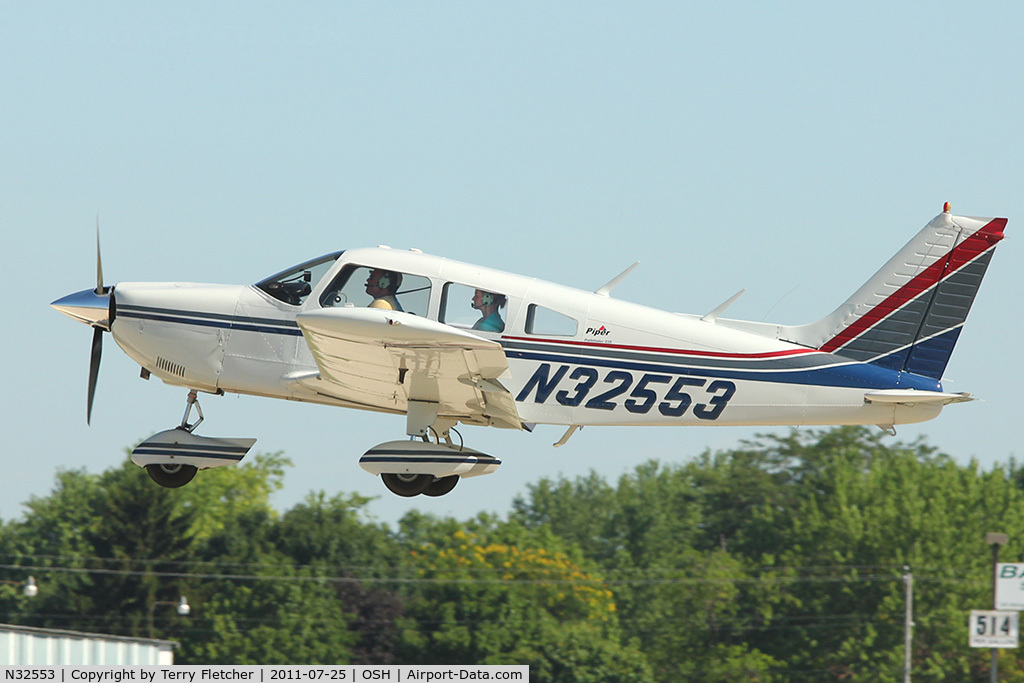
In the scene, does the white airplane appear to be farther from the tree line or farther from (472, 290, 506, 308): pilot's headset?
the tree line

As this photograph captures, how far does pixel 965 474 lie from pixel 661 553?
16.1 metres

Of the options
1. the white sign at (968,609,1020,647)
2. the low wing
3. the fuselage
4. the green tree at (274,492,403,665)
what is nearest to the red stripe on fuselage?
the fuselage

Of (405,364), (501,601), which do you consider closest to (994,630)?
(405,364)

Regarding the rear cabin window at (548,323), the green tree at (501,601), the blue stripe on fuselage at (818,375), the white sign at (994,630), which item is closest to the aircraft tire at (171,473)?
the rear cabin window at (548,323)

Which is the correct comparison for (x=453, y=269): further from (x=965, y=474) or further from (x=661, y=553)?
(x=661, y=553)

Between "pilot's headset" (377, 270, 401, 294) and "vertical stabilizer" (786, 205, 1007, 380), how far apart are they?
4.02 meters

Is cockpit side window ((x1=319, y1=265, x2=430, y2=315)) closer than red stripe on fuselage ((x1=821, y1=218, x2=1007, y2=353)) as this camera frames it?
Yes

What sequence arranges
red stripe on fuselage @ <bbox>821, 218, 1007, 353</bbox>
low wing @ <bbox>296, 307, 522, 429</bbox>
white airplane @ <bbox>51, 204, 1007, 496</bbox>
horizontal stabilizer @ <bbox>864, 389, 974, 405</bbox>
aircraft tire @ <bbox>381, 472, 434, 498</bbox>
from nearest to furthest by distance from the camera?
low wing @ <bbox>296, 307, 522, 429</bbox>, white airplane @ <bbox>51, 204, 1007, 496</bbox>, horizontal stabilizer @ <bbox>864, 389, 974, 405</bbox>, aircraft tire @ <bbox>381, 472, 434, 498</bbox>, red stripe on fuselage @ <bbox>821, 218, 1007, 353</bbox>

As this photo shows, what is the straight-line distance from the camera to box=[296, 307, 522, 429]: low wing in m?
11.4

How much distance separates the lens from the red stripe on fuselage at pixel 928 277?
45.1 feet

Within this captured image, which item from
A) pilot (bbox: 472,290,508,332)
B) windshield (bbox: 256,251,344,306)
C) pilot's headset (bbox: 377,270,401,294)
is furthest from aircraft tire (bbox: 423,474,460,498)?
windshield (bbox: 256,251,344,306)

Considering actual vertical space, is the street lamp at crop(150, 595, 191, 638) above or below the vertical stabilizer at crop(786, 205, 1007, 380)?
below
